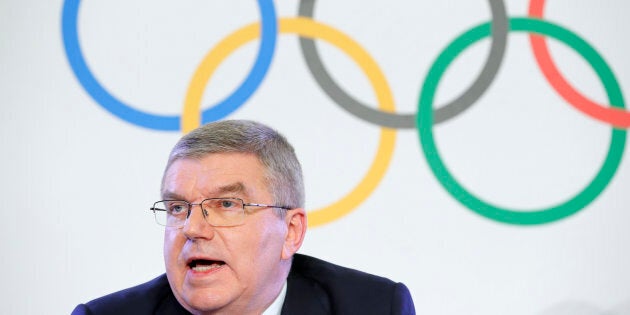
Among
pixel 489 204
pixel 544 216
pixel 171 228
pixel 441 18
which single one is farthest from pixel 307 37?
pixel 171 228

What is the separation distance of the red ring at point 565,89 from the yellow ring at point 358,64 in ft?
2.60

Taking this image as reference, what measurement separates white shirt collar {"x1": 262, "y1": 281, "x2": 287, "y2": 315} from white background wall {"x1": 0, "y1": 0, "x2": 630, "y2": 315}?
122 centimetres

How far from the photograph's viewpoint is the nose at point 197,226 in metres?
2.04

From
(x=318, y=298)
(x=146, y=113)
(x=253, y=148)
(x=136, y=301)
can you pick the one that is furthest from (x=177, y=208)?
(x=146, y=113)

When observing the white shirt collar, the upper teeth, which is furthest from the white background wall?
the upper teeth

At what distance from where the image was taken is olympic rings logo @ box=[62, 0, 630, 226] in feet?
12.0

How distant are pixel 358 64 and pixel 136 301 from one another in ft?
5.86

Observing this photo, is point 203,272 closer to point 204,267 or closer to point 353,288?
point 204,267

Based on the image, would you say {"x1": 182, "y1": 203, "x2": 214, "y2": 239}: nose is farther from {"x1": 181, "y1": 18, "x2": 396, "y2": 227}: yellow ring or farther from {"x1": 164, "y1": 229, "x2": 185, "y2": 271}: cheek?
{"x1": 181, "y1": 18, "x2": 396, "y2": 227}: yellow ring

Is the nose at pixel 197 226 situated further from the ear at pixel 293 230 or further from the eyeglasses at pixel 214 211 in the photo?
the ear at pixel 293 230

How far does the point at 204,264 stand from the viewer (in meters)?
2.10

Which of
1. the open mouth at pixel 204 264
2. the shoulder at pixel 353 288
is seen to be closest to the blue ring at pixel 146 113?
the shoulder at pixel 353 288

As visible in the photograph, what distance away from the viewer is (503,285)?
3.70 meters

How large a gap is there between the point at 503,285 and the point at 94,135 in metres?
2.13
